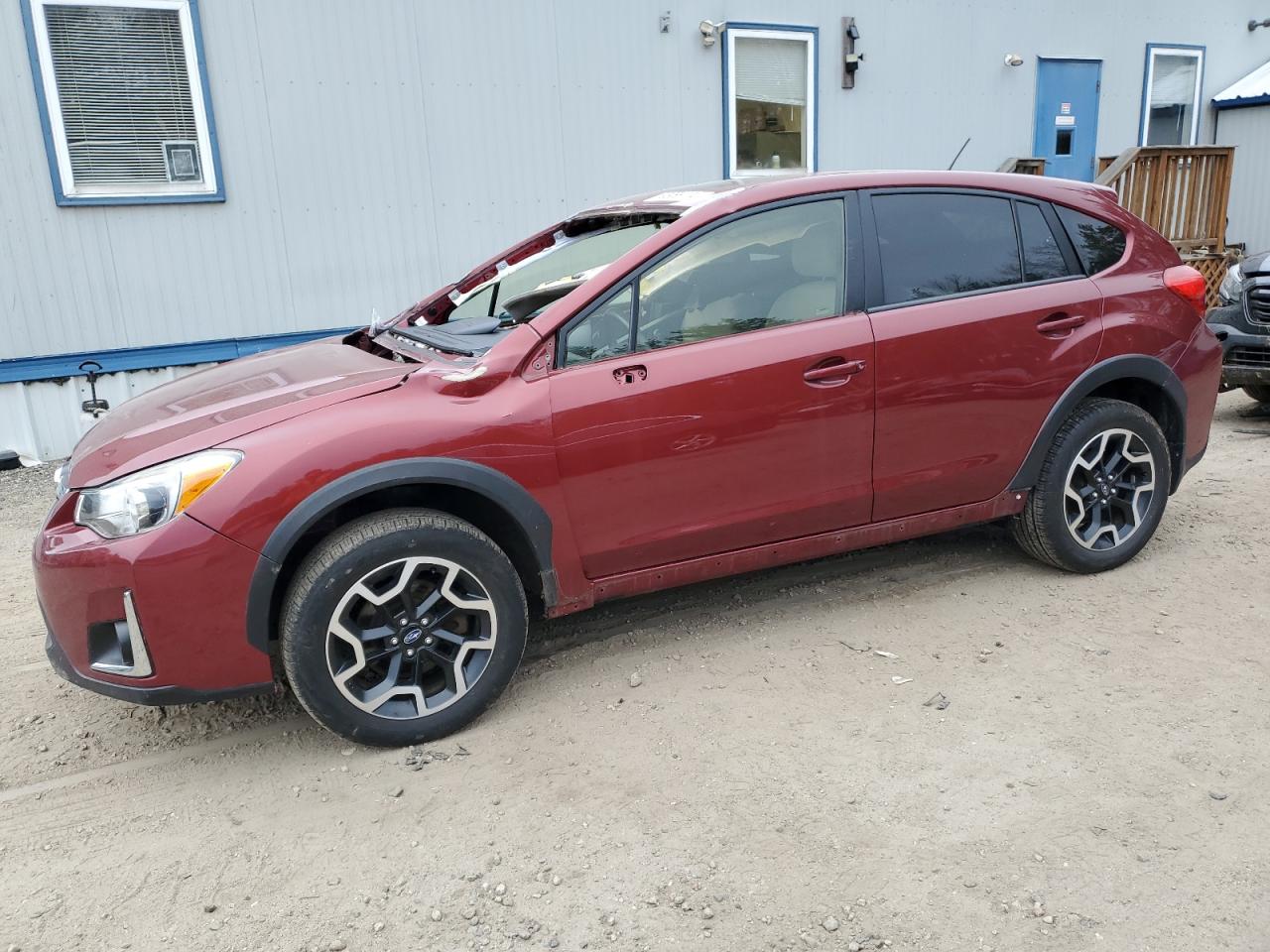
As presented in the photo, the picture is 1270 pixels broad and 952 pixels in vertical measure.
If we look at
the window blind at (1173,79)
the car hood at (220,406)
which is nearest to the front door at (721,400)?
the car hood at (220,406)

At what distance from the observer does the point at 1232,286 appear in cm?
688

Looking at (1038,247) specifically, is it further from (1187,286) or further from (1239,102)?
(1239,102)

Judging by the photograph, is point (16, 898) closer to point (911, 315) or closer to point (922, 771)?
point (922, 771)

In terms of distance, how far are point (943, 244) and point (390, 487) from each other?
92.0 inches

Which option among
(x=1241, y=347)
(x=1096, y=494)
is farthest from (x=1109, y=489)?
(x=1241, y=347)

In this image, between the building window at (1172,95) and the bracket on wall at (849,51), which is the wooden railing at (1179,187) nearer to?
the building window at (1172,95)

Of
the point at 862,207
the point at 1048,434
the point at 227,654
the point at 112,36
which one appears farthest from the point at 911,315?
the point at 112,36

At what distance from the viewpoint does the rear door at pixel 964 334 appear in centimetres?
372

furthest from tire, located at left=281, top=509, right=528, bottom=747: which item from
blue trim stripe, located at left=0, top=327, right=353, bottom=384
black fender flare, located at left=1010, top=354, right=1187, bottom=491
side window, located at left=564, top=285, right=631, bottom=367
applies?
blue trim stripe, located at left=0, top=327, right=353, bottom=384

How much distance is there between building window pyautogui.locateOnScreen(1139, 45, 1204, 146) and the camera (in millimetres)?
11898

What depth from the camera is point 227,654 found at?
2.93 m

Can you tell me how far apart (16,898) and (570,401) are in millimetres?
2068

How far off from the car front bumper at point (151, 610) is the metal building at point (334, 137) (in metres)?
4.99

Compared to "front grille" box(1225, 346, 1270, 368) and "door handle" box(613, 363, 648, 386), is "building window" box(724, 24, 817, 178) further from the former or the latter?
"door handle" box(613, 363, 648, 386)
